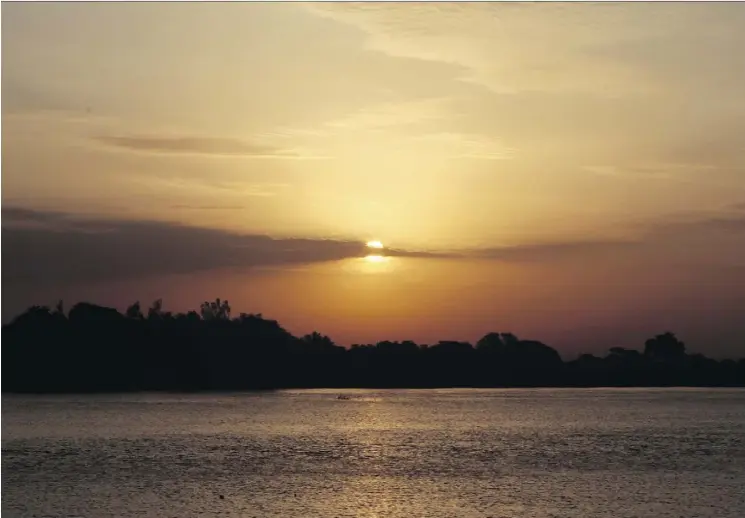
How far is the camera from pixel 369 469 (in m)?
82.7

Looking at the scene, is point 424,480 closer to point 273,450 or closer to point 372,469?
point 372,469

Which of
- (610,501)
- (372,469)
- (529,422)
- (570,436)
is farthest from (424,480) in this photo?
(529,422)

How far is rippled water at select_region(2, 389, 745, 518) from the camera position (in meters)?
61.3

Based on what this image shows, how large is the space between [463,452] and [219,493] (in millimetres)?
37131

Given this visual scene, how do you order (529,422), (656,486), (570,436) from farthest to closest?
(529,422) < (570,436) < (656,486)

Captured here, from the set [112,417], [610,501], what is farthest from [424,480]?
[112,417]

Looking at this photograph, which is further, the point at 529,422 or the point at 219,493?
the point at 529,422

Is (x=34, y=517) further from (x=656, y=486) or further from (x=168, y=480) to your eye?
(x=656, y=486)

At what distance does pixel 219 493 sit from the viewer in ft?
220

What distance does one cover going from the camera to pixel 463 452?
99.6m

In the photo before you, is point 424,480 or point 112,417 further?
point 112,417

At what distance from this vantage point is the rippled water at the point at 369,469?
201 ft

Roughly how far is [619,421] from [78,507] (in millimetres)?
118267

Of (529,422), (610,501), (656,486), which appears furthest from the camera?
(529,422)
